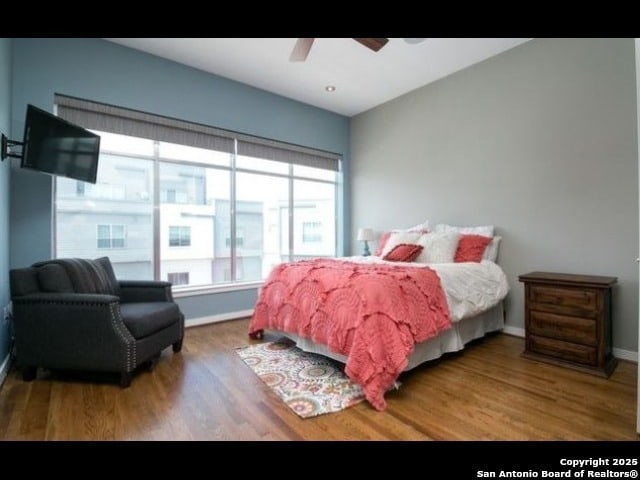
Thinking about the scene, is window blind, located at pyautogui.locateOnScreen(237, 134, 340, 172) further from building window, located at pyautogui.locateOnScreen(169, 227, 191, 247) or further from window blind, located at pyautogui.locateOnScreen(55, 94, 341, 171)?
building window, located at pyautogui.locateOnScreen(169, 227, 191, 247)

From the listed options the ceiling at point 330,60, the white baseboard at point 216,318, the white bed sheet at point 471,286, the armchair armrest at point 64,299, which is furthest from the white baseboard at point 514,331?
the armchair armrest at point 64,299

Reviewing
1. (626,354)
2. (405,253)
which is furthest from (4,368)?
(626,354)

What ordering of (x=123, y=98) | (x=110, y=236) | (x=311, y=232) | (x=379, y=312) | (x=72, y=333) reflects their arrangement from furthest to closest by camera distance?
1. (x=311, y=232)
2. (x=110, y=236)
3. (x=123, y=98)
4. (x=72, y=333)
5. (x=379, y=312)

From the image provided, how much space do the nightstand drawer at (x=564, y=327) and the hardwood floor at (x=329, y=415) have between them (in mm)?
247

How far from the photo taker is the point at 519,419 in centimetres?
164

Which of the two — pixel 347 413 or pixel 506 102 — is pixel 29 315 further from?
pixel 506 102

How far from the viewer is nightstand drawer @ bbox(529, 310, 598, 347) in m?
2.21

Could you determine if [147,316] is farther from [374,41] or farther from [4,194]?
[374,41]

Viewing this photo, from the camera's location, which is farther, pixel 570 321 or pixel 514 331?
pixel 514 331

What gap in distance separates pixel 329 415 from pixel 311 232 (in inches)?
130

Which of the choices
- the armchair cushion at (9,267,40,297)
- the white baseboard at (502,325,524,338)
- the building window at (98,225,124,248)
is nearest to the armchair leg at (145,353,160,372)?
the armchair cushion at (9,267,40,297)

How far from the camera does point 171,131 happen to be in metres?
3.35

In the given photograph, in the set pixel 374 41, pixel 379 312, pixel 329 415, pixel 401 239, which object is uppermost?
pixel 374 41

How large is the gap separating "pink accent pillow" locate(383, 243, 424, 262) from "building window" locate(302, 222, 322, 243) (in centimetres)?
170
